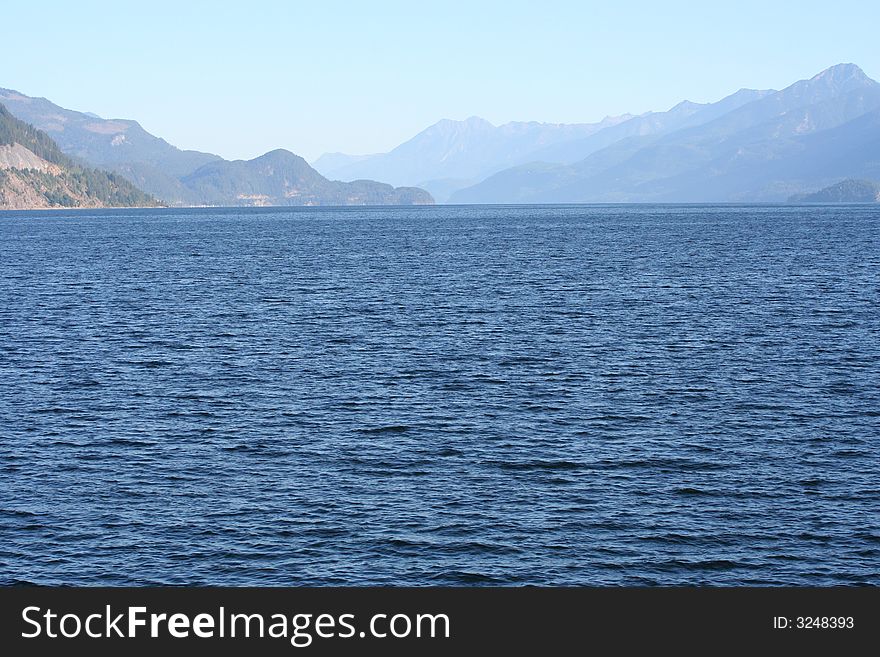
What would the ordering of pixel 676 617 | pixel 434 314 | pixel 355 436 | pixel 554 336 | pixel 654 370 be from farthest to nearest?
pixel 434 314 < pixel 554 336 < pixel 654 370 < pixel 355 436 < pixel 676 617

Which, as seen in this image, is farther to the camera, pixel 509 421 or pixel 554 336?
pixel 554 336

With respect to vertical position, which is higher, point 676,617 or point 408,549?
point 676,617

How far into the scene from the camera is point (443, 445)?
49375 millimetres

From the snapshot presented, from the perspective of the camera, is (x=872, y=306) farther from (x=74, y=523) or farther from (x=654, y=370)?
(x=74, y=523)

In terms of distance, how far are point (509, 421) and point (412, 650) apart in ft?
115

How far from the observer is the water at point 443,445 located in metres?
36.2

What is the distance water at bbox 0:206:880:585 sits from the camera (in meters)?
36.2

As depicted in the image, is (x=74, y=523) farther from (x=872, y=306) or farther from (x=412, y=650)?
(x=872, y=306)

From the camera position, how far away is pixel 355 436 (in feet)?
168

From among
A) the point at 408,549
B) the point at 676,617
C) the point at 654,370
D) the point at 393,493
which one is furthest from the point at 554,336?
the point at 676,617

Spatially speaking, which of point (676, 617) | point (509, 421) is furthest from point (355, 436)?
point (676, 617)

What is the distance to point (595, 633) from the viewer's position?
1964cm

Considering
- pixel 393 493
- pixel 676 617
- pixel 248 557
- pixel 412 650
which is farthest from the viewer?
pixel 393 493

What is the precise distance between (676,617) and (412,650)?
523cm
